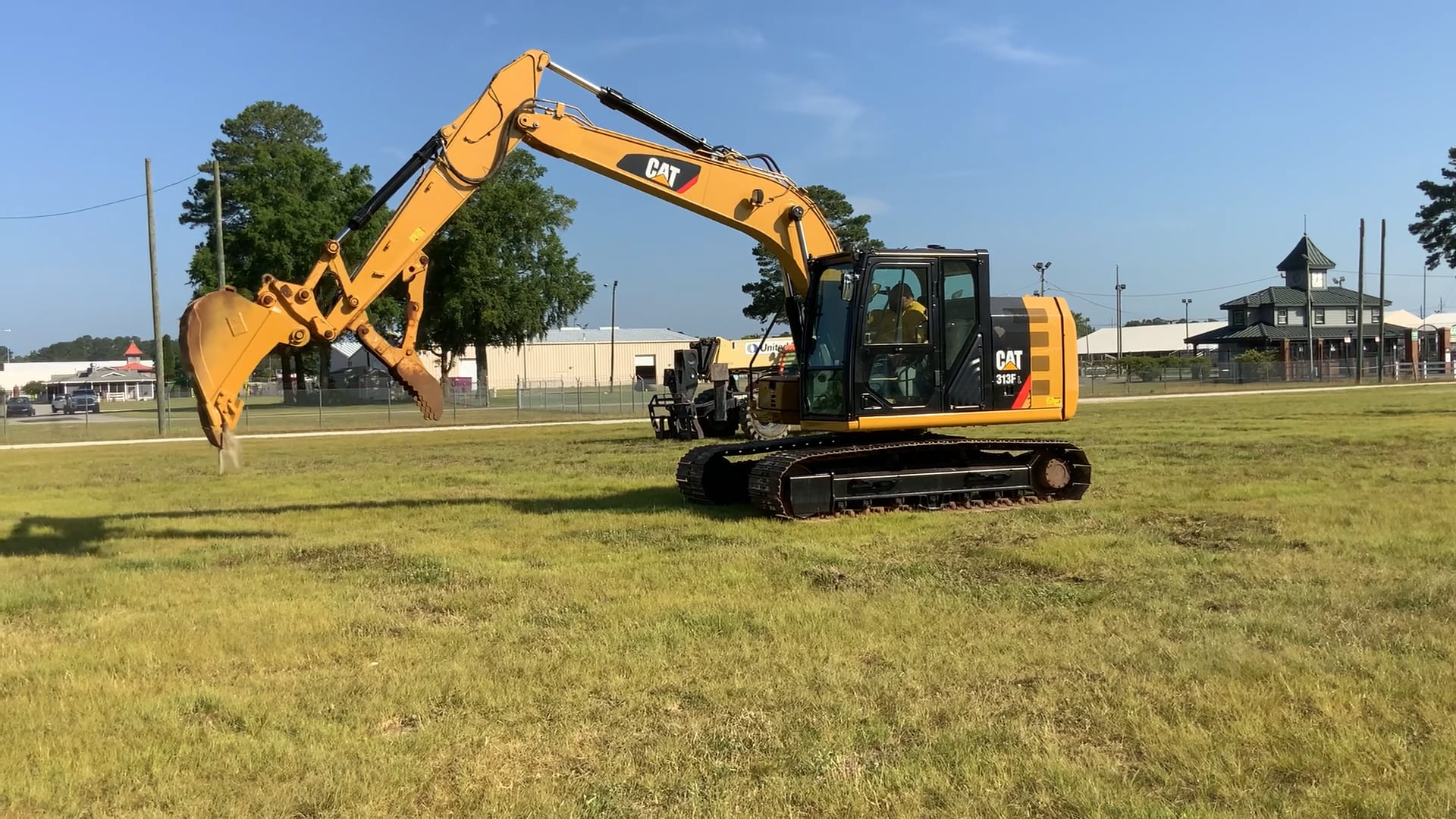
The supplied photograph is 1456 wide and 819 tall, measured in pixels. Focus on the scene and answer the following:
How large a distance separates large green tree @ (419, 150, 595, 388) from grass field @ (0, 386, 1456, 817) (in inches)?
2149

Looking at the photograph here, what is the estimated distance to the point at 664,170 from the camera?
1241cm

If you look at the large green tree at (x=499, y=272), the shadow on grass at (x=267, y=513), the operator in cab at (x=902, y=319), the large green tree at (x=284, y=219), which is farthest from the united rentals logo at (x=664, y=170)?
the large green tree at (x=499, y=272)

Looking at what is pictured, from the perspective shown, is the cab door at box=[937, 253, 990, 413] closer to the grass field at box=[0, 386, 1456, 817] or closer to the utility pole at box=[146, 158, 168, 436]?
the grass field at box=[0, 386, 1456, 817]

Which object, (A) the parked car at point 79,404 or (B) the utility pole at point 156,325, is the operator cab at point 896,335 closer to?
(B) the utility pole at point 156,325

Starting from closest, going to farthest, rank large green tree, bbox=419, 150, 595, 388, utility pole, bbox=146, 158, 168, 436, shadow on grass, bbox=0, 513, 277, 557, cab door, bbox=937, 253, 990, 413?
1. shadow on grass, bbox=0, 513, 277, 557
2. cab door, bbox=937, 253, 990, 413
3. utility pole, bbox=146, 158, 168, 436
4. large green tree, bbox=419, 150, 595, 388

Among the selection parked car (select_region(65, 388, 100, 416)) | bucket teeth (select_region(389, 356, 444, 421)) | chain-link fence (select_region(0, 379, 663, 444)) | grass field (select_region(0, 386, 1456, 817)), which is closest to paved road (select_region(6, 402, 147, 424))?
chain-link fence (select_region(0, 379, 663, 444))

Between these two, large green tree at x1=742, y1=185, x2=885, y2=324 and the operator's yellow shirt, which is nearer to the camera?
the operator's yellow shirt

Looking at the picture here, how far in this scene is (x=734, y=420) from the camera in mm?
25375

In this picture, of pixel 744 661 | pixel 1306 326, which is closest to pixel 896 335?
pixel 744 661

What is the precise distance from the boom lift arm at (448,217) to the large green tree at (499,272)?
180 feet

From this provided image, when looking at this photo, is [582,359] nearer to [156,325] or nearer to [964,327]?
[156,325]

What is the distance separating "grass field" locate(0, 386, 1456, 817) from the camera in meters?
4.64

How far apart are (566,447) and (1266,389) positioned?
134ft

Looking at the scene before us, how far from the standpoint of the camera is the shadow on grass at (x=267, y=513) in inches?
461
